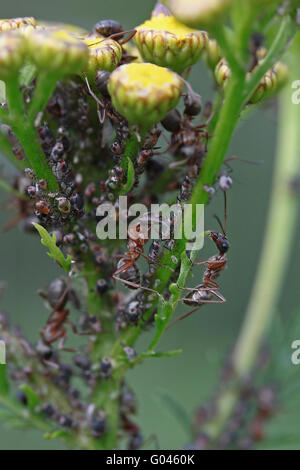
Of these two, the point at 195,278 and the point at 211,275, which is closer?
the point at 211,275

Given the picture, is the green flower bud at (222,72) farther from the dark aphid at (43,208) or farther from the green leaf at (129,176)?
the dark aphid at (43,208)

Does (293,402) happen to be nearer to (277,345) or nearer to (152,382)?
(277,345)

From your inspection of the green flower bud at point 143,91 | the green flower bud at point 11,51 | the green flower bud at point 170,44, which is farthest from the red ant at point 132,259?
the green flower bud at point 11,51

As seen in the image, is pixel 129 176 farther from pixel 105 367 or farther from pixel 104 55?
pixel 105 367

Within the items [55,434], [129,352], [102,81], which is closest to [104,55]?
[102,81]

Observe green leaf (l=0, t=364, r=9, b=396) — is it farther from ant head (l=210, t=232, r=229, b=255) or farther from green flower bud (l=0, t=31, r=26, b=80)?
green flower bud (l=0, t=31, r=26, b=80)

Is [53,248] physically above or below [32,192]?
below
